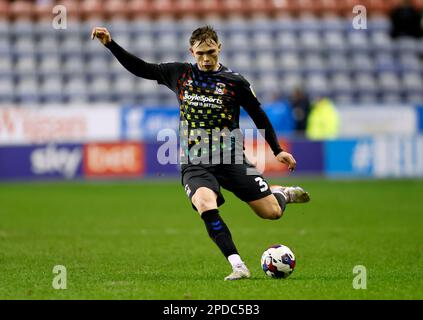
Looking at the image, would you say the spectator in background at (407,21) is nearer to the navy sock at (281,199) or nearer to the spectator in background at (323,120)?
the spectator in background at (323,120)

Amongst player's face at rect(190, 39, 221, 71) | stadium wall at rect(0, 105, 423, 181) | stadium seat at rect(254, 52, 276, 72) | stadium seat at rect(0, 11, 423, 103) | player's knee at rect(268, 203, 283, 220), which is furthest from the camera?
stadium seat at rect(254, 52, 276, 72)

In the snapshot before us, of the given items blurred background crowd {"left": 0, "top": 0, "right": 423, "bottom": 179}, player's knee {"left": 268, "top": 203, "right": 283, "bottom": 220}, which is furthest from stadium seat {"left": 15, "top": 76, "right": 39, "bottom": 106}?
player's knee {"left": 268, "top": 203, "right": 283, "bottom": 220}

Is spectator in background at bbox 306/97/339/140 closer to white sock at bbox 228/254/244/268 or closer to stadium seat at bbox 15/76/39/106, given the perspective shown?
stadium seat at bbox 15/76/39/106

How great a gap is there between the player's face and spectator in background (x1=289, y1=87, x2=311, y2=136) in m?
15.3

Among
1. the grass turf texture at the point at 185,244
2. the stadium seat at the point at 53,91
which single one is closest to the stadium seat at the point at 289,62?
the stadium seat at the point at 53,91

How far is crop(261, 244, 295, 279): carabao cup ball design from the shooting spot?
7.61 metres

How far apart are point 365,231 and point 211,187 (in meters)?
4.92

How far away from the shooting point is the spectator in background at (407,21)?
→ 23297 millimetres

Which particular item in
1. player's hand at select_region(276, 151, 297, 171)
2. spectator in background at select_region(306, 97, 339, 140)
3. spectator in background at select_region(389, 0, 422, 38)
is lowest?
player's hand at select_region(276, 151, 297, 171)

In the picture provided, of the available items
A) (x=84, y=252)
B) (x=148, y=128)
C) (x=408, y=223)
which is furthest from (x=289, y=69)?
(x=84, y=252)

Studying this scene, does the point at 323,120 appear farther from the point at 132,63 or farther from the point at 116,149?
the point at 132,63

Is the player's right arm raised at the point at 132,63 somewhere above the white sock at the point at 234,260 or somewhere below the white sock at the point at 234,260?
above

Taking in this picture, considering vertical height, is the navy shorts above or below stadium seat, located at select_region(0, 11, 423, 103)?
below

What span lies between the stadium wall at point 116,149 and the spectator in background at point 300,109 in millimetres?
1173
